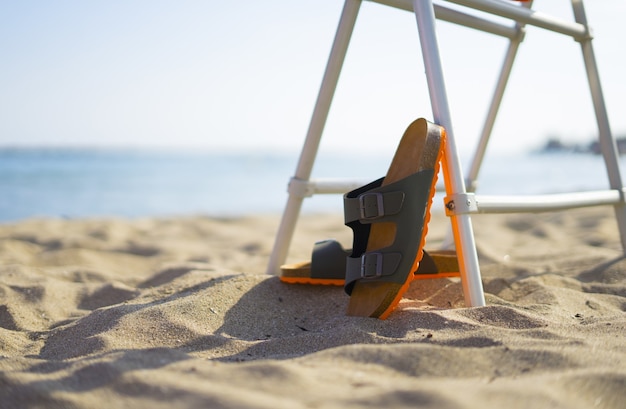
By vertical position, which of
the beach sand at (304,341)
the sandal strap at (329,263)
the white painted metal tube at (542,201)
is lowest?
the beach sand at (304,341)

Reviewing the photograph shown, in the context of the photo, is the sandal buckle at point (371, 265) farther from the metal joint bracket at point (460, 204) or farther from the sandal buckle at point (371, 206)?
the metal joint bracket at point (460, 204)

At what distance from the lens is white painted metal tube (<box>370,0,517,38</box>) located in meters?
2.08

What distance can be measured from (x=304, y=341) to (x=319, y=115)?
0.94 meters

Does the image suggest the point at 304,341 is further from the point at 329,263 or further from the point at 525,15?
the point at 525,15

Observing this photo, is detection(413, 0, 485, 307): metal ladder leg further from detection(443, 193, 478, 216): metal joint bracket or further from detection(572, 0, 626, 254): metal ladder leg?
detection(572, 0, 626, 254): metal ladder leg

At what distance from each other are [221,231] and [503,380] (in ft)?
13.7

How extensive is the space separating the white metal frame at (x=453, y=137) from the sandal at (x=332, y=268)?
25 cm

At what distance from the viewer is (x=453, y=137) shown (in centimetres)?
166

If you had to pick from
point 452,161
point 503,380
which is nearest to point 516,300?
point 452,161

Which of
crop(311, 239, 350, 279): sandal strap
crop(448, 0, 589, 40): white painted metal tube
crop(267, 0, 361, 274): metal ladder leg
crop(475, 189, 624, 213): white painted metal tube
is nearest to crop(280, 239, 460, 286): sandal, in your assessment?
crop(311, 239, 350, 279): sandal strap

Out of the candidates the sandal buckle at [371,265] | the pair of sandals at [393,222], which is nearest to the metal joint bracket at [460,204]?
the pair of sandals at [393,222]

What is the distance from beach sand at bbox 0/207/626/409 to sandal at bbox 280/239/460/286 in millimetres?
52

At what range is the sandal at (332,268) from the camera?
6.59 ft

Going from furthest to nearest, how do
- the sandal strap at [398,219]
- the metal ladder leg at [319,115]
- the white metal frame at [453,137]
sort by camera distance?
the metal ladder leg at [319,115], the white metal frame at [453,137], the sandal strap at [398,219]
